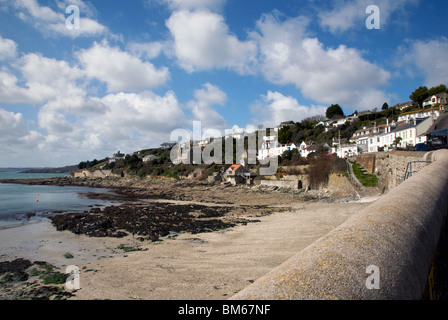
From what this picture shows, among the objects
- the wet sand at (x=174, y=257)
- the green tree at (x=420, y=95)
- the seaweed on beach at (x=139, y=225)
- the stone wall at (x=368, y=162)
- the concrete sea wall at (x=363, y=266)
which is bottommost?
the seaweed on beach at (x=139, y=225)

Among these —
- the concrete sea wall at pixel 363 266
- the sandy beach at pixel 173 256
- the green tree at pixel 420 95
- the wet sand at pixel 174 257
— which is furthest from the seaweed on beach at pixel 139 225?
the green tree at pixel 420 95

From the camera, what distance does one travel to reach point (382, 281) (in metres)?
1.90

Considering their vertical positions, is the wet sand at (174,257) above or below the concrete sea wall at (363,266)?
below

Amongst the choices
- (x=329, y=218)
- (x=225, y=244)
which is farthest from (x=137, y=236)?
(x=329, y=218)

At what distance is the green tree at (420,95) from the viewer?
69.3 metres

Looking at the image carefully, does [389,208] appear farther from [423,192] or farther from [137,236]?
[137,236]

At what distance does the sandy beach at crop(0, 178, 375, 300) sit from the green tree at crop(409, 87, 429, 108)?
70.2 meters

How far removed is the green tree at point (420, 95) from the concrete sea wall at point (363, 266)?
273 ft

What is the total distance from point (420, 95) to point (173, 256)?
269 feet

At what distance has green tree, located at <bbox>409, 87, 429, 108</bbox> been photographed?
69.3 m

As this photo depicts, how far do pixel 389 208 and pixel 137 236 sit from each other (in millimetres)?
14538

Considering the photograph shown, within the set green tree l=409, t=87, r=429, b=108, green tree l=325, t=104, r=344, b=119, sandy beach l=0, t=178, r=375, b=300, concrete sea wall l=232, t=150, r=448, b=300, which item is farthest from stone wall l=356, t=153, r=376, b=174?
green tree l=325, t=104, r=344, b=119

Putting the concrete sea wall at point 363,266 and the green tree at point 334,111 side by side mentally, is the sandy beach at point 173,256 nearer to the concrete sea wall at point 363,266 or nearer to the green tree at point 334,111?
the concrete sea wall at point 363,266

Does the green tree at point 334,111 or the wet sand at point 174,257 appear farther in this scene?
the green tree at point 334,111
